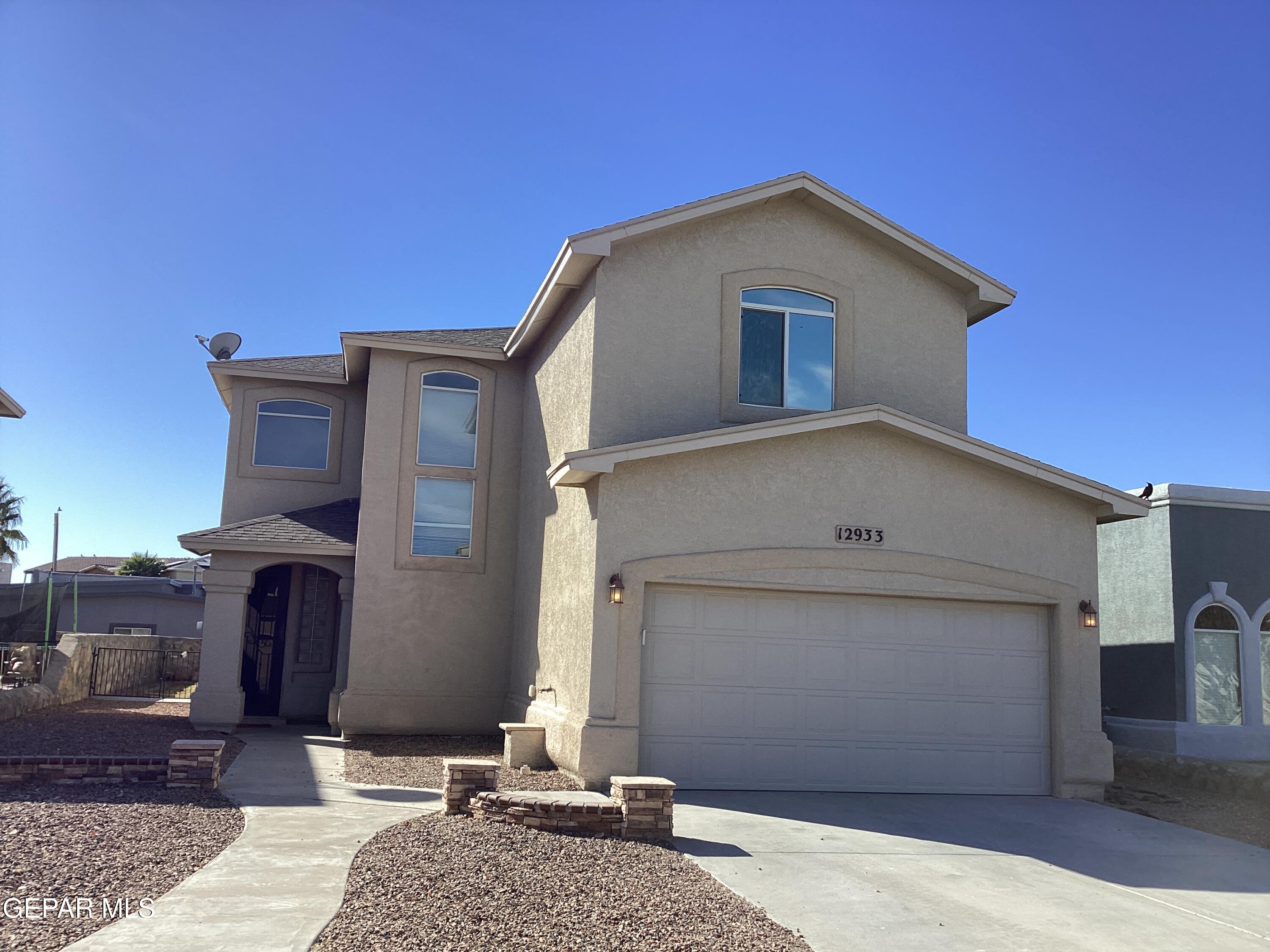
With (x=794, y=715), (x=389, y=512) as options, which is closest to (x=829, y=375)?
(x=794, y=715)

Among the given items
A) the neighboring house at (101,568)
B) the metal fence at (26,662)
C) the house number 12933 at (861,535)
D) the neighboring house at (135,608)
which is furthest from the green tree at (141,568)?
the house number 12933 at (861,535)

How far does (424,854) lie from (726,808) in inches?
149

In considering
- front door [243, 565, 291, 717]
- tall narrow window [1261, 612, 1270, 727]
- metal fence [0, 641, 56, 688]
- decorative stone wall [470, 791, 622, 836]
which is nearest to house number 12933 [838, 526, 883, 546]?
decorative stone wall [470, 791, 622, 836]

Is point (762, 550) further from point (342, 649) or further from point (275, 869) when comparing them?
point (342, 649)

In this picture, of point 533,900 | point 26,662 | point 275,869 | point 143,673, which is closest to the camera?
point 533,900

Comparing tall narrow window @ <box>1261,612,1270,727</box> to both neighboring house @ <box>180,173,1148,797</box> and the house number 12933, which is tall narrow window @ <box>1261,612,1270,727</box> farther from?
the house number 12933

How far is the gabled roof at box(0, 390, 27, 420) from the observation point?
535 inches

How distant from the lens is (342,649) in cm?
1593

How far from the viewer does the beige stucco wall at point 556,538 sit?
11.7m

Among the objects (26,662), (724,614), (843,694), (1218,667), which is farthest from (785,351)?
(26,662)

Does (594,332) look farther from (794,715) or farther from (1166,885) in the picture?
(1166,885)

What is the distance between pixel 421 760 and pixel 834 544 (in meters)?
5.96

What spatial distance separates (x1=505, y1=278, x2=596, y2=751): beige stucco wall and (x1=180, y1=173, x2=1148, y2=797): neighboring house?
75 millimetres

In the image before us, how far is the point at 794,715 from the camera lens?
37.8 feet
